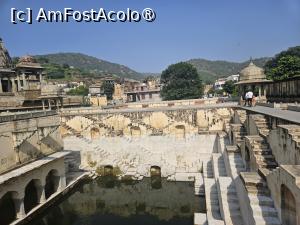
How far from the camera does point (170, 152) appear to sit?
899 inches

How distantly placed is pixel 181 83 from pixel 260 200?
4390 centimetres

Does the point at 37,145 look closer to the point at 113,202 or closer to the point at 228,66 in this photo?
the point at 113,202

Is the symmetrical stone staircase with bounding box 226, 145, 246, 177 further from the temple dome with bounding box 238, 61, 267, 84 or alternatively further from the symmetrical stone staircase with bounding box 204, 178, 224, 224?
the temple dome with bounding box 238, 61, 267, 84

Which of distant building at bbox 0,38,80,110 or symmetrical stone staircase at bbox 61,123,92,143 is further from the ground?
distant building at bbox 0,38,80,110

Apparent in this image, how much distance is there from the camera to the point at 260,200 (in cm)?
743

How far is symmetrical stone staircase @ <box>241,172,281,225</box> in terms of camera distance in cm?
667

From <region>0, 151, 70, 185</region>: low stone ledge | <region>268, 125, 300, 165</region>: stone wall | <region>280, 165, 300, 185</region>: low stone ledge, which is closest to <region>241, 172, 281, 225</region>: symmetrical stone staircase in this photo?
<region>268, 125, 300, 165</region>: stone wall

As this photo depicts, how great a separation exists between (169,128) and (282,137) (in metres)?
14.8

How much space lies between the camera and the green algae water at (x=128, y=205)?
620 inches

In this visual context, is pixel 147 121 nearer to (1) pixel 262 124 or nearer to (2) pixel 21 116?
(2) pixel 21 116

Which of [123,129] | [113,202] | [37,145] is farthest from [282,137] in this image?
[123,129]

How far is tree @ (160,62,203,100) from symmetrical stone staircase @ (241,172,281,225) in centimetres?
4185

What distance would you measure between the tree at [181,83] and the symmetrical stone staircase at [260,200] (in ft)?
137

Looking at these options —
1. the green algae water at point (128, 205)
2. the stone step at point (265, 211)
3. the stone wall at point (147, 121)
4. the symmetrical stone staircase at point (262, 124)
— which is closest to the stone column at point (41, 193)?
the green algae water at point (128, 205)
